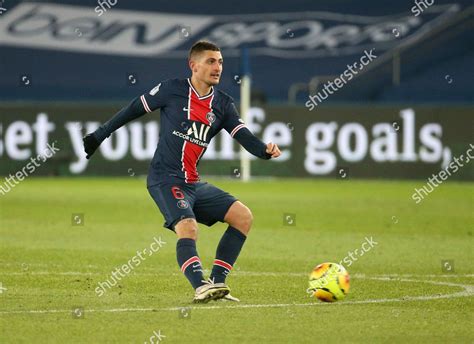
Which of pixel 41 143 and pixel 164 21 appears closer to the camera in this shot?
pixel 41 143

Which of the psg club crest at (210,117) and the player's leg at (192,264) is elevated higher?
the psg club crest at (210,117)

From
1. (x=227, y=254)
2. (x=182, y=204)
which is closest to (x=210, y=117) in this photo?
(x=182, y=204)

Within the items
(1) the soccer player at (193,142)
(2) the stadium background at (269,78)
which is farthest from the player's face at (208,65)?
(2) the stadium background at (269,78)

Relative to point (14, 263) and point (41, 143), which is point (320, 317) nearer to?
point (14, 263)

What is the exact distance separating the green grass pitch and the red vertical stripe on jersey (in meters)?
1.01

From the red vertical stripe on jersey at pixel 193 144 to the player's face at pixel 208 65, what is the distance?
0.61 feet

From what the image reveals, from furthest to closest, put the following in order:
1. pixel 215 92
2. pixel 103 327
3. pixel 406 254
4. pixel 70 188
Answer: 1. pixel 70 188
2. pixel 406 254
3. pixel 215 92
4. pixel 103 327

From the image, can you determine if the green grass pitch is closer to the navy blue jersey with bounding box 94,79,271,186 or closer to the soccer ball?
the soccer ball

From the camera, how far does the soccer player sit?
28.8 ft

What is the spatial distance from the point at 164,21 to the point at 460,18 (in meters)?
9.94

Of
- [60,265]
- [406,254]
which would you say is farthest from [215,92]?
[406,254]

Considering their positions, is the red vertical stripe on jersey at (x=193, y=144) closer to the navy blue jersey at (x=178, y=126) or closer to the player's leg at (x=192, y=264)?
the navy blue jersey at (x=178, y=126)

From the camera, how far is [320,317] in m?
7.92

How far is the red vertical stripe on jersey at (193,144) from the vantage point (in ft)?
29.1
